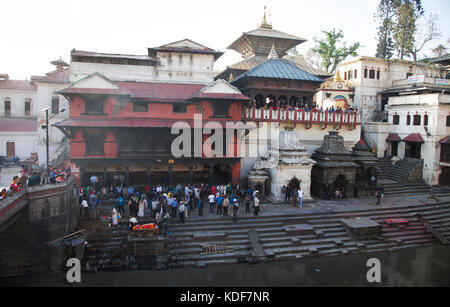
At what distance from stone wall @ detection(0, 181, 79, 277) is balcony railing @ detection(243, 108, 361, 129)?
1409 centimetres

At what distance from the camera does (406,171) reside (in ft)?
90.1

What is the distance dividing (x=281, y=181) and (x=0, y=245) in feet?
53.6

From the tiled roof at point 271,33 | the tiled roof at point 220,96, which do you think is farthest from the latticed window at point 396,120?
the tiled roof at point 220,96

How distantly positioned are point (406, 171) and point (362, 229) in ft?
43.3

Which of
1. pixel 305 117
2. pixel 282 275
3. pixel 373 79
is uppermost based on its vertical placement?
pixel 373 79

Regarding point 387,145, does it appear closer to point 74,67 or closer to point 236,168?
point 236,168

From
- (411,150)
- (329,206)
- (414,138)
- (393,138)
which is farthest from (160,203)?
(411,150)

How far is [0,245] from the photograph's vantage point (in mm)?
14469

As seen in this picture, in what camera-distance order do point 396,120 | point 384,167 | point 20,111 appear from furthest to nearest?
point 20,111 → point 396,120 → point 384,167

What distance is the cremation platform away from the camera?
17500 mm

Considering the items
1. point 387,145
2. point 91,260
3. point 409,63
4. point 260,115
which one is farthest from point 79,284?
point 409,63

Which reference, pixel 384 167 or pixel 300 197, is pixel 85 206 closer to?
pixel 300 197

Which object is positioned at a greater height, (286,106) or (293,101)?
(293,101)

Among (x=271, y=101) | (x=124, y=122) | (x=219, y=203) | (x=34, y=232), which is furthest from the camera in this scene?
(x=271, y=101)
